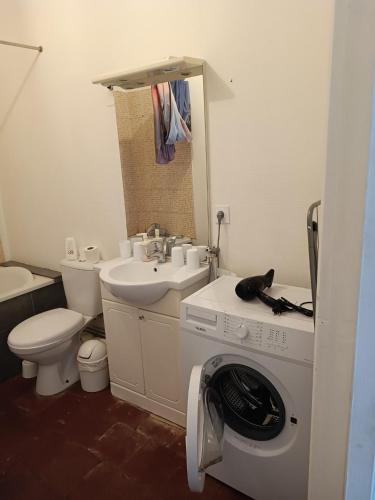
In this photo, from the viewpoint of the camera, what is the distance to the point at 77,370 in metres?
2.37

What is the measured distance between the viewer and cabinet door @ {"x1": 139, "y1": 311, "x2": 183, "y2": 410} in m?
1.82

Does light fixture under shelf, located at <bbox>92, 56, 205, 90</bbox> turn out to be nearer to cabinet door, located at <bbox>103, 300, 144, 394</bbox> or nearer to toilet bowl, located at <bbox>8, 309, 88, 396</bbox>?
cabinet door, located at <bbox>103, 300, 144, 394</bbox>

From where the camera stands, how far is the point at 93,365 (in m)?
2.19

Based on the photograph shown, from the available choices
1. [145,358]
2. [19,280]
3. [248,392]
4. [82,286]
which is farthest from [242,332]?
[19,280]

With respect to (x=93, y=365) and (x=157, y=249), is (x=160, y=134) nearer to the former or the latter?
(x=157, y=249)

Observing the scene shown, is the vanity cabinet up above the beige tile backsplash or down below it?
below

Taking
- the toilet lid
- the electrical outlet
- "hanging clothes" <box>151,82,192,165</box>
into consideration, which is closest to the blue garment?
"hanging clothes" <box>151,82,192,165</box>

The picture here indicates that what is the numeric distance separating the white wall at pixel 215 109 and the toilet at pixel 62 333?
0.92ft

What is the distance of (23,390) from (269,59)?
7.95 feet

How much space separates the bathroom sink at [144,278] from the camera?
1677 millimetres

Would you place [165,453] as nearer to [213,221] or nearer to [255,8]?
[213,221]

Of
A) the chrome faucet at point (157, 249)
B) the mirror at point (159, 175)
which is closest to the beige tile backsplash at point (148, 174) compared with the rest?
the mirror at point (159, 175)

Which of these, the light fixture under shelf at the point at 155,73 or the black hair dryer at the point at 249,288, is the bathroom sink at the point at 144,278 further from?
the light fixture under shelf at the point at 155,73

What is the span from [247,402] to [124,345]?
2.70 feet
